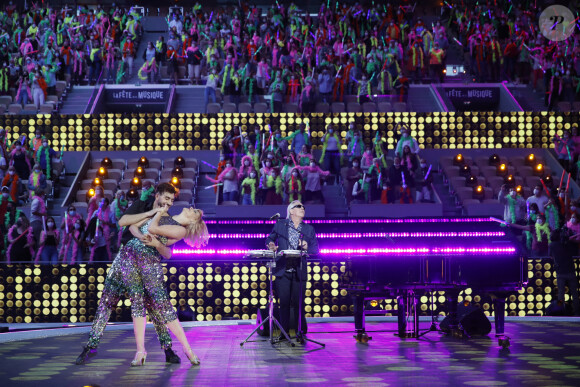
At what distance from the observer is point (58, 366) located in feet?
25.5

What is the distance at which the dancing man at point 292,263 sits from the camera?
9.81m

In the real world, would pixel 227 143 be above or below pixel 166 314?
above

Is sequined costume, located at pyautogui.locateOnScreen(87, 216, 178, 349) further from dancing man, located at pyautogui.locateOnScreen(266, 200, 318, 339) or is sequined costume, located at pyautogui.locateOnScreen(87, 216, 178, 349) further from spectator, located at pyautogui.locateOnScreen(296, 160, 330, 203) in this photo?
spectator, located at pyautogui.locateOnScreen(296, 160, 330, 203)

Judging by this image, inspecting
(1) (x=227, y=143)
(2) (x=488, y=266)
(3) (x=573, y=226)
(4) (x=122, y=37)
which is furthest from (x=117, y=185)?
(2) (x=488, y=266)

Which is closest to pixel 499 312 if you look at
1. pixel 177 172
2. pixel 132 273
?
pixel 132 273

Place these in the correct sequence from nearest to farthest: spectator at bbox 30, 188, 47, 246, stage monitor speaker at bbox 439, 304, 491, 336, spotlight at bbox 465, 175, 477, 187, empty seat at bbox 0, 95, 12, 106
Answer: stage monitor speaker at bbox 439, 304, 491, 336 < spectator at bbox 30, 188, 47, 246 < spotlight at bbox 465, 175, 477, 187 < empty seat at bbox 0, 95, 12, 106

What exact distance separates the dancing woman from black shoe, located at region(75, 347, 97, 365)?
0.49 meters

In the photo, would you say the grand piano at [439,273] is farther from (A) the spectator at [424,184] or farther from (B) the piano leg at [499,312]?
(A) the spectator at [424,184]

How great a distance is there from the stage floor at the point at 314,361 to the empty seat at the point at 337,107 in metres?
11.7

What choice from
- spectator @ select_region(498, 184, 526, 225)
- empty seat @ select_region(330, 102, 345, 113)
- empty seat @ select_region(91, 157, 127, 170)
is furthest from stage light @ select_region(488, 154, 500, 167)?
empty seat @ select_region(91, 157, 127, 170)

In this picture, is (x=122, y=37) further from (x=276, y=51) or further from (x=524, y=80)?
(x=524, y=80)

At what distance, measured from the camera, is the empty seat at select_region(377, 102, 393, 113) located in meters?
22.2

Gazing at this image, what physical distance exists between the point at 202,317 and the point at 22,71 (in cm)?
1213

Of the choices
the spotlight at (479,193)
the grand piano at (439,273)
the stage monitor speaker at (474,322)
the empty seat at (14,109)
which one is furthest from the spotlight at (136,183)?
the stage monitor speaker at (474,322)
